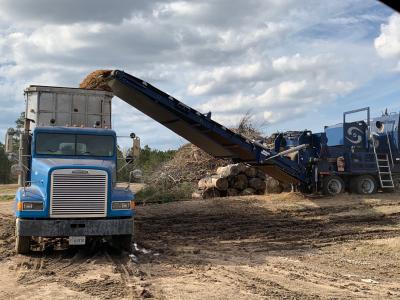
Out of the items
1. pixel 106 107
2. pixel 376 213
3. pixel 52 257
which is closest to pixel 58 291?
pixel 52 257

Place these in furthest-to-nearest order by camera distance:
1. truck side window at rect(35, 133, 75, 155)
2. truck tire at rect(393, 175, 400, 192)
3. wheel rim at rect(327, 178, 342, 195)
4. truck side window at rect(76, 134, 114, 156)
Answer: truck tire at rect(393, 175, 400, 192), wheel rim at rect(327, 178, 342, 195), truck side window at rect(76, 134, 114, 156), truck side window at rect(35, 133, 75, 155)

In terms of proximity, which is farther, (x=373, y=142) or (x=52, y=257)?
(x=373, y=142)

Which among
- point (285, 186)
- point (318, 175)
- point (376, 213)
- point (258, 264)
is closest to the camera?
point (258, 264)

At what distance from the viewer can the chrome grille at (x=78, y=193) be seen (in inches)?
386

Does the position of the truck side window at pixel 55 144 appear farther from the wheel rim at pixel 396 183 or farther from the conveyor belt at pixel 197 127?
the wheel rim at pixel 396 183

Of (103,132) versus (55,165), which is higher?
(103,132)

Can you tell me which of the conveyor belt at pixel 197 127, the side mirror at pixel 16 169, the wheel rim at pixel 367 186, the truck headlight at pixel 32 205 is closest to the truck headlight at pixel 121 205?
the truck headlight at pixel 32 205

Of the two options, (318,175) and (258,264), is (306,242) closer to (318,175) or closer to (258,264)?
(258,264)

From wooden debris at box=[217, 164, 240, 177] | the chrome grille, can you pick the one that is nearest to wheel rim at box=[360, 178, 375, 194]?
wooden debris at box=[217, 164, 240, 177]

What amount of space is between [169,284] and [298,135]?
1252 centimetres

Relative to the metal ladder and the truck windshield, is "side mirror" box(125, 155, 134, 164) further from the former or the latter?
the metal ladder

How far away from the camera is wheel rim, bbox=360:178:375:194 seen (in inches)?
773

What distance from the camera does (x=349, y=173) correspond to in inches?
760

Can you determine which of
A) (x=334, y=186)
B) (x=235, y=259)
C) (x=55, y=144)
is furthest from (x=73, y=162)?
(x=334, y=186)
